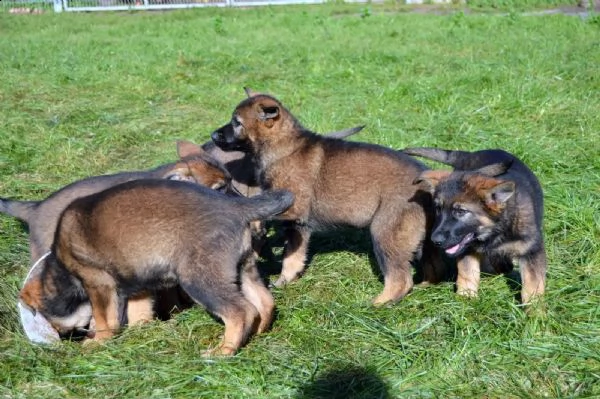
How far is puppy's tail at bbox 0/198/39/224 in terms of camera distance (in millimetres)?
5625

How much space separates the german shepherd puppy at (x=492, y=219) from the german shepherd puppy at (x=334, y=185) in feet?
1.06

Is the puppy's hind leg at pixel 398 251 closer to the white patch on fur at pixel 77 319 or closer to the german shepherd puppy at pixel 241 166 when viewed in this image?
the german shepherd puppy at pixel 241 166

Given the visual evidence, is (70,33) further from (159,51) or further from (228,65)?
(228,65)

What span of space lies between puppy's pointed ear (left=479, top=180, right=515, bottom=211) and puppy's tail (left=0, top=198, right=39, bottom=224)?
3513 mm

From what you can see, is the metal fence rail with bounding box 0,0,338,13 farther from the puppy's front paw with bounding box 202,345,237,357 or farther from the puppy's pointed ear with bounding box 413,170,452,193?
the puppy's front paw with bounding box 202,345,237,357

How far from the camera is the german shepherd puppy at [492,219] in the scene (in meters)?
4.76

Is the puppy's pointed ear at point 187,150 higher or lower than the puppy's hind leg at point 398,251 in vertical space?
higher

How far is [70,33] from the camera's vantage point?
1823 cm

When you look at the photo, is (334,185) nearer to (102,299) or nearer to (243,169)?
(243,169)

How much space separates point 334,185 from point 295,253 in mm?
684

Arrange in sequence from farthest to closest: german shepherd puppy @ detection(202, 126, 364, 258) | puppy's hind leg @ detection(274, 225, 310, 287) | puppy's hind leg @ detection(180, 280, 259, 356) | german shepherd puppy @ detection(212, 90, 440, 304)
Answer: german shepherd puppy @ detection(202, 126, 364, 258)
puppy's hind leg @ detection(274, 225, 310, 287)
german shepherd puppy @ detection(212, 90, 440, 304)
puppy's hind leg @ detection(180, 280, 259, 356)

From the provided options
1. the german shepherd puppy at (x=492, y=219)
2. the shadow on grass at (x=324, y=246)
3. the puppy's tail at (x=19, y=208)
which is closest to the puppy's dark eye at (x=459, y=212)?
the german shepherd puppy at (x=492, y=219)

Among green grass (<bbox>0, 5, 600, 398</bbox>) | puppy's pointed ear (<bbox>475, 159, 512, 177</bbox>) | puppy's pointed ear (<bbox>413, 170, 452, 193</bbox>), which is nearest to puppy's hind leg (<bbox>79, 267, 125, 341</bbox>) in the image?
green grass (<bbox>0, 5, 600, 398</bbox>)

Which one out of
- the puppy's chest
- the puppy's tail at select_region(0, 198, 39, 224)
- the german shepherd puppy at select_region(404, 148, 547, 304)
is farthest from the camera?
the puppy's tail at select_region(0, 198, 39, 224)
